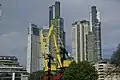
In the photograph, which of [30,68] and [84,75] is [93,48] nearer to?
[30,68]

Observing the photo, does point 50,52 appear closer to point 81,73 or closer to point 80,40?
point 80,40

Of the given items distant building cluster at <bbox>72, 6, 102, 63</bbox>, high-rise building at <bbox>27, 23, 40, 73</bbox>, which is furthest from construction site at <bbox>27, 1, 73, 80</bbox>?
distant building cluster at <bbox>72, 6, 102, 63</bbox>

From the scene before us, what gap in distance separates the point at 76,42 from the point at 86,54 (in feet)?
29.3

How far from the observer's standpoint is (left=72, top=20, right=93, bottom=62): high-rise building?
456 feet

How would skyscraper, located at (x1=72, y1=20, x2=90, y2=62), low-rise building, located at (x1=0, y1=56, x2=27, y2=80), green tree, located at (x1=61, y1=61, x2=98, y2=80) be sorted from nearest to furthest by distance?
green tree, located at (x1=61, y1=61, x2=98, y2=80) < low-rise building, located at (x1=0, y1=56, x2=27, y2=80) < skyscraper, located at (x1=72, y1=20, x2=90, y2=62)

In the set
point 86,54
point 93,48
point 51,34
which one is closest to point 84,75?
point 51,34

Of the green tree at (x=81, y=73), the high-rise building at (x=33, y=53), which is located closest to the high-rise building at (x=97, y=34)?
the high-rise building at (x=33, y=53)

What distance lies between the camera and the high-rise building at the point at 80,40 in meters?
139

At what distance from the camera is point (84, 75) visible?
2029 inches

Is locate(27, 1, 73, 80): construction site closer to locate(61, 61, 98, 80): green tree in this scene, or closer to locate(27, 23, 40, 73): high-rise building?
locate(27, 23, 40, 73): high-rise building

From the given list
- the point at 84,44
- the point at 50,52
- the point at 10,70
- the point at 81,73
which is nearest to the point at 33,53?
the point at 10,70

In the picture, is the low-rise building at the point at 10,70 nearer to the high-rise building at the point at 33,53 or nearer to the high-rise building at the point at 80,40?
the high-rise building at the point at 33,53

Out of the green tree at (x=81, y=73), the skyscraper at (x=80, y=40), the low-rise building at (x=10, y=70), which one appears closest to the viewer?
the green tree at (x=81, y=73)

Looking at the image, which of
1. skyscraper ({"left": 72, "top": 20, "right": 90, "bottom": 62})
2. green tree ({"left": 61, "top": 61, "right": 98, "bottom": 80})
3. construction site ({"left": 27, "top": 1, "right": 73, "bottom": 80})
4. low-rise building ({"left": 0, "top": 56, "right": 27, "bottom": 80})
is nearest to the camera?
green tree ({"left": 61, "top": 61, "right": 98, "bottom": 80})
